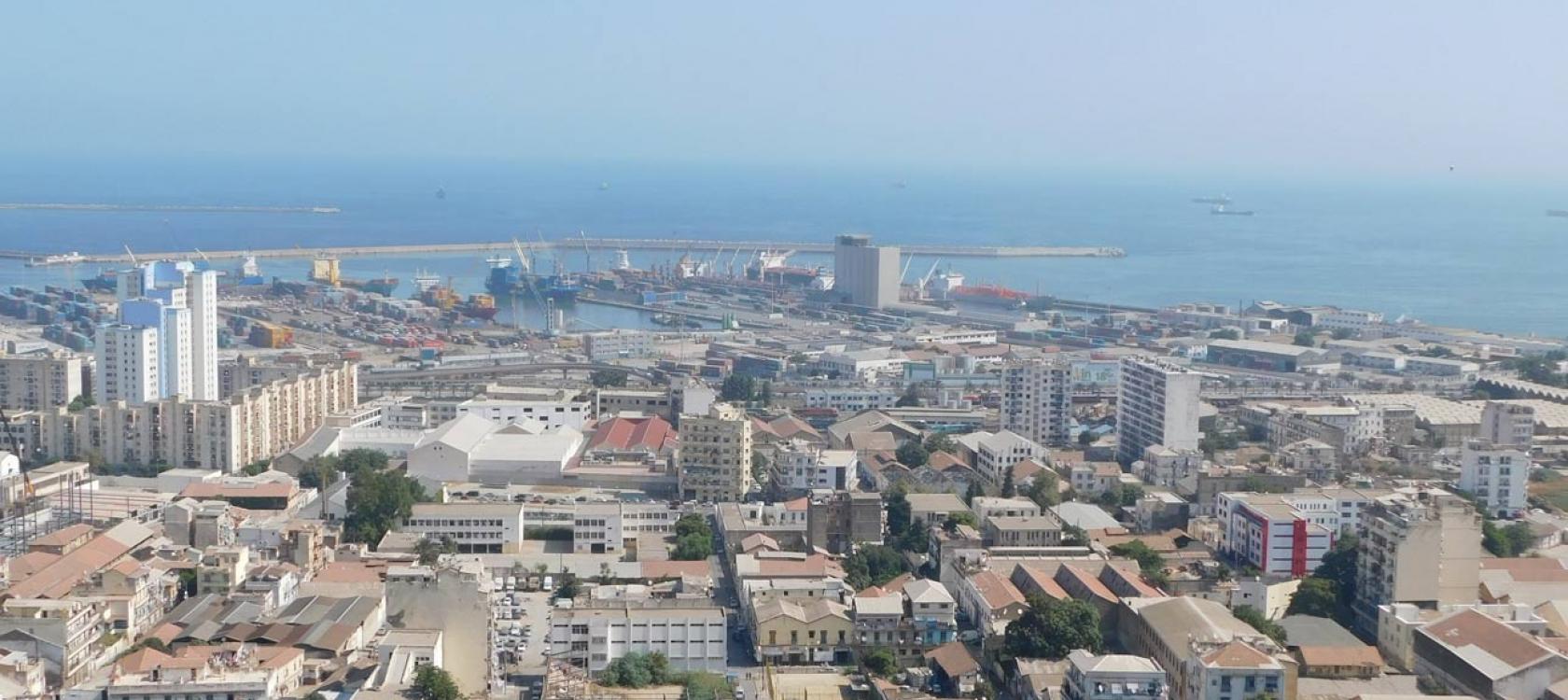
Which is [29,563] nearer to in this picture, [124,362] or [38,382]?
[124,362]

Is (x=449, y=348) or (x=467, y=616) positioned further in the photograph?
(x=449, y=348)

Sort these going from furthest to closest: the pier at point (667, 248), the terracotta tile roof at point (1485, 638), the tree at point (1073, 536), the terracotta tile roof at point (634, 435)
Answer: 1. the pier at point (667, 248)
2. the terracotta tile roof at point (634, 435)
3. the tree at point (1073, 536)
4. the terracotta tile roof at point (1485, 638)

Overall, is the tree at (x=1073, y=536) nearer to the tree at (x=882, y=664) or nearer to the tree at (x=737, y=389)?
the tree at (x=882, y=664)

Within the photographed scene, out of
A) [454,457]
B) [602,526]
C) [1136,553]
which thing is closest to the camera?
[1136,553]

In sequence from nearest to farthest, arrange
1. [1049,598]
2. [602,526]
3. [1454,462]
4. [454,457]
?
[1049,598] < [602,526] < [454,457] < [1454,462]

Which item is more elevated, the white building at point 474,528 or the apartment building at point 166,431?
the apartment building at point 166,431

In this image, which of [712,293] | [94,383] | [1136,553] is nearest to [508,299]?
[712,293]

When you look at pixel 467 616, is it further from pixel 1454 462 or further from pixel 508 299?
pixel 508 299

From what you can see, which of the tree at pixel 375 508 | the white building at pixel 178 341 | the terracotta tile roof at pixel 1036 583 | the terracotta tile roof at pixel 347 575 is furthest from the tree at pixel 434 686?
the white building at pixel 178 341
